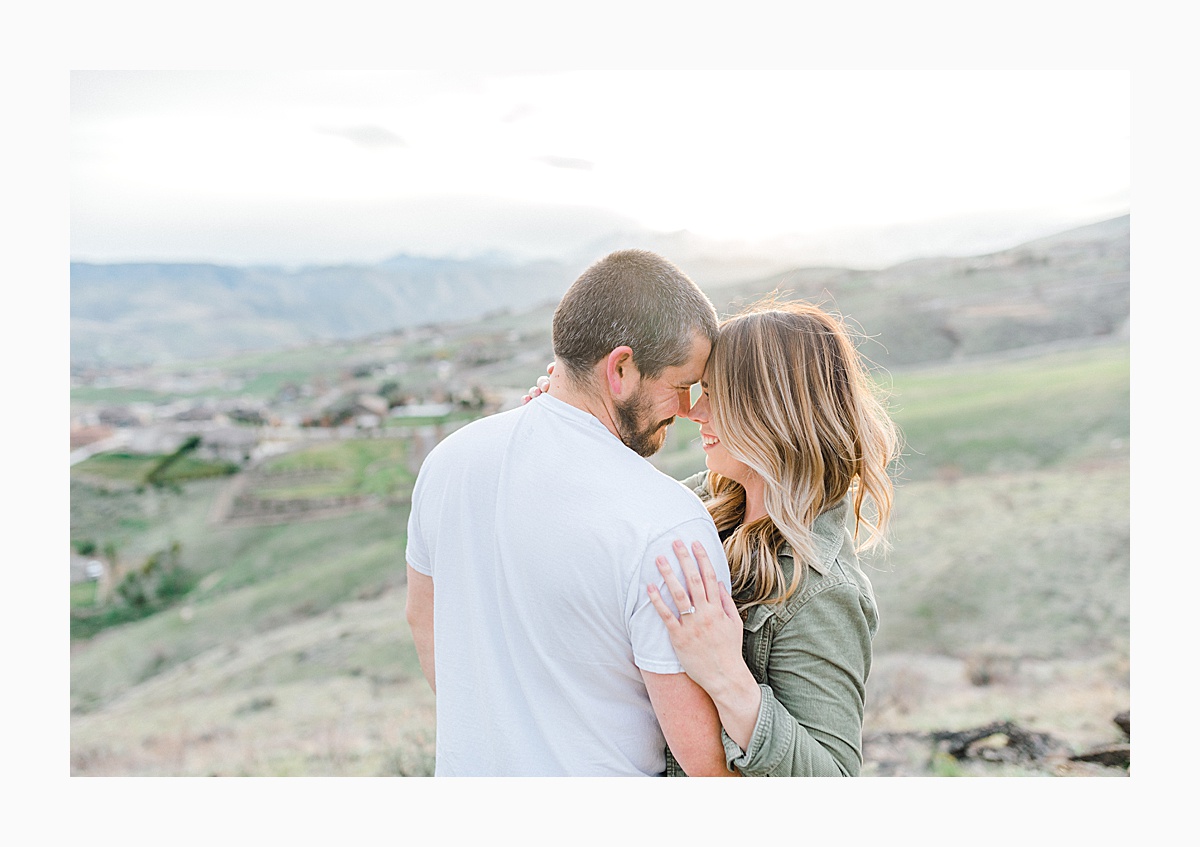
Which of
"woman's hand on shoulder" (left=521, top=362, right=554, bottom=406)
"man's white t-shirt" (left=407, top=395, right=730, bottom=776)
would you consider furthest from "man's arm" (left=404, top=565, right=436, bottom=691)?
"woman's hand on shoulder" (left=521, top=362, right=554, bottom=406)

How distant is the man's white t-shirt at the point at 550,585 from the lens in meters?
1.63

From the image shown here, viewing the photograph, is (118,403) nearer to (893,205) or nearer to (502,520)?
(893,205)

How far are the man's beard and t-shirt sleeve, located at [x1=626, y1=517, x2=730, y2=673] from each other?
26 centimetres

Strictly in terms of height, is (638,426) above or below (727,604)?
above

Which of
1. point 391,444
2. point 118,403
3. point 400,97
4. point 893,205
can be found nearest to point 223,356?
point 118,403

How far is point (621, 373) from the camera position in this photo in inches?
70.2

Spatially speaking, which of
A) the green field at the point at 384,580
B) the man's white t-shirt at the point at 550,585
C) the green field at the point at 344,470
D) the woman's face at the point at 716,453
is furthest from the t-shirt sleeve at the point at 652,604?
the green field at the point at 344,470

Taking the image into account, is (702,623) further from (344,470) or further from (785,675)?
(344,470)

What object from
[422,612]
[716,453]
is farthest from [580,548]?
[422,612]

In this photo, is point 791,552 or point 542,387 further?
point 542,387

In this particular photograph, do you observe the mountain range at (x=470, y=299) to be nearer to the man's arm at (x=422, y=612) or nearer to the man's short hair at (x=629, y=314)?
the man's arm at (x=422, y=612)

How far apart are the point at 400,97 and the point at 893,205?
7.83 meters

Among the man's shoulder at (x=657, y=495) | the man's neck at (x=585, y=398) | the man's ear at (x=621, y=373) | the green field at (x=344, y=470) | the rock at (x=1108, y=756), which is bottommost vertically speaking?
the rock at (x=1108, y=756)

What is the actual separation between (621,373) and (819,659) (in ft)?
2.43
